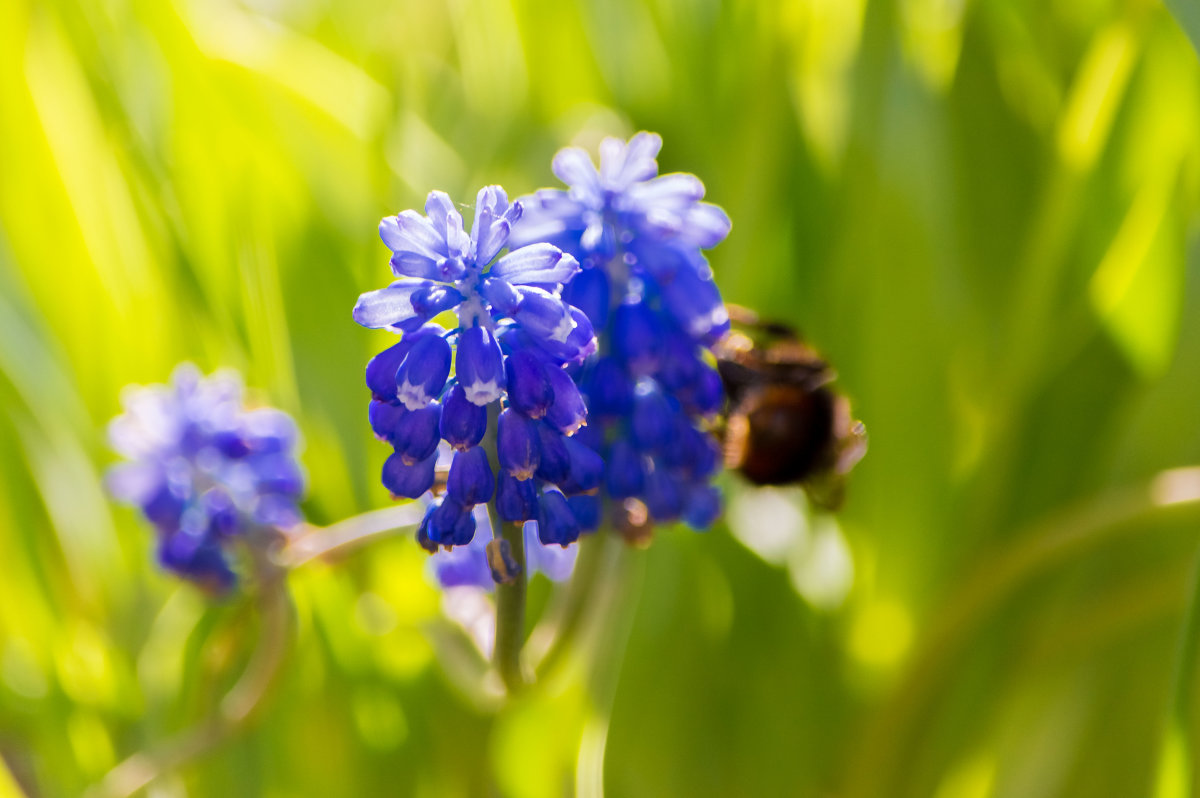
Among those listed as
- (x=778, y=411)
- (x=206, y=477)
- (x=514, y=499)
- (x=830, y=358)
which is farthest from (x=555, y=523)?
(x=830, y=358)

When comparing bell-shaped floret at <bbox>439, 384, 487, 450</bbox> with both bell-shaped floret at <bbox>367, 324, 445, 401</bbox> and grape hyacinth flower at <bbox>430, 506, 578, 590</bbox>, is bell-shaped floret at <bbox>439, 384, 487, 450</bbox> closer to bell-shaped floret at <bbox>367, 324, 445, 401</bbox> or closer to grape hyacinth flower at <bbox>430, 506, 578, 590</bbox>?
bell-shaped floret at <bbox>367, 324, 445, 401</bbox>

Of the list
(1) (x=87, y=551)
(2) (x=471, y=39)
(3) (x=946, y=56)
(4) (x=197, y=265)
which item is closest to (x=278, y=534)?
(4) (x=197, y=265)

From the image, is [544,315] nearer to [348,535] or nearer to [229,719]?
[348,535]

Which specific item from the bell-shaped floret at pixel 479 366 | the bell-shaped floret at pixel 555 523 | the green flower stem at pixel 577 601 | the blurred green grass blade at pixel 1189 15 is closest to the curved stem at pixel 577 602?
the green flower stem at pixel 577 601

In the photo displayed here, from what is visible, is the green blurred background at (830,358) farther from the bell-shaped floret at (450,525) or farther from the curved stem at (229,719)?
the bell-shaped floret at (450,525)

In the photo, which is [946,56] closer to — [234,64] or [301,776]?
[234,64]
